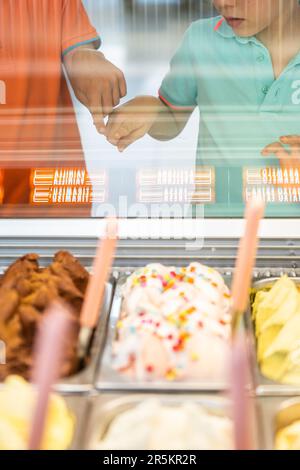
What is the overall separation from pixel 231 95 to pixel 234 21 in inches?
9.6

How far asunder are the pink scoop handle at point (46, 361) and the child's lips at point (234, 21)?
1.47m

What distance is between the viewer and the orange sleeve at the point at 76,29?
2.11 meters

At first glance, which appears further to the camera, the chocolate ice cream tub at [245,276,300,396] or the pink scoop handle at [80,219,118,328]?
the chocolate ice cream tub at [245,276,300,396]

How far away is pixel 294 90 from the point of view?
6.87 feet

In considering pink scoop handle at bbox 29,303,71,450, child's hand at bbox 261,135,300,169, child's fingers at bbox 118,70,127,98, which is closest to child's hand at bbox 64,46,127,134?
child's fingers at bbox 118,70,127,98

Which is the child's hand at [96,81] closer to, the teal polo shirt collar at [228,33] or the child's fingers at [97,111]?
the child's fingers at [97,111]

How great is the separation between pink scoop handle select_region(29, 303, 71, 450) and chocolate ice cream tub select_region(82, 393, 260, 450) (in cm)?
53

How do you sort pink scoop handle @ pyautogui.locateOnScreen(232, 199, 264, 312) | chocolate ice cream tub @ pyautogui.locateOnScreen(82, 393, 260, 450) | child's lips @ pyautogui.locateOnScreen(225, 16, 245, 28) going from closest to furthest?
pink scoop handle @ pyautogui.locateOnScreen(232, 199, 264, 312), chocolate ice cream tub @ pyautogui.locateOnScreen(82, 393, 260, 450), child's lips @ pyautogui.locateOnScreen(225, 16, 245, 28)

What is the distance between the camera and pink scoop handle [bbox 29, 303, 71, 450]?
0.85 metres

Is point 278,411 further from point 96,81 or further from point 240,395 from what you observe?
point 96,81

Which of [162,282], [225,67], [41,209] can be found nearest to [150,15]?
[225,67]

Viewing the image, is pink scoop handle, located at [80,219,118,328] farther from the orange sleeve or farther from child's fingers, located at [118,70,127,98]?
the orange sleeve

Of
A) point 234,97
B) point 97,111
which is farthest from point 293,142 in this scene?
point 97,111

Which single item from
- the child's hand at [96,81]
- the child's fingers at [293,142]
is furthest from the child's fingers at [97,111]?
the child's fingers at [293,142]
